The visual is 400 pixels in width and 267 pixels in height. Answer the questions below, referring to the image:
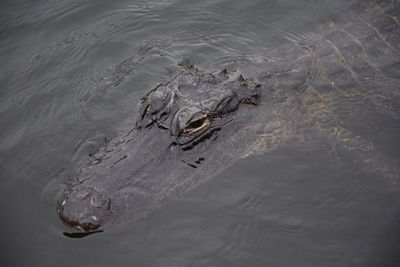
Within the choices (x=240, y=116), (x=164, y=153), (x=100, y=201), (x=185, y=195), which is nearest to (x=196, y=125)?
(x=164, y=153)

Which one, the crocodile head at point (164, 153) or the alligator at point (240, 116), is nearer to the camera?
the crocodile head at point (164, 153)

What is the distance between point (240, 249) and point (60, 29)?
623cm

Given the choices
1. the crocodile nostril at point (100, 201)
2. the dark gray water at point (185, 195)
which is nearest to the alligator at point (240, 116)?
the crocodile nostril at point (100, 201)

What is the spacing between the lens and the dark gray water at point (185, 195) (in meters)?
5.34

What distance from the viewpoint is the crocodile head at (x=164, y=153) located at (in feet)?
16.4

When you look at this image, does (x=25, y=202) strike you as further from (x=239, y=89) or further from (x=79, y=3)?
(x=79, y=3)

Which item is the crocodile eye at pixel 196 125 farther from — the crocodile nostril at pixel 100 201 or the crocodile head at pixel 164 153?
the crocodile nostril at pixel 100 201

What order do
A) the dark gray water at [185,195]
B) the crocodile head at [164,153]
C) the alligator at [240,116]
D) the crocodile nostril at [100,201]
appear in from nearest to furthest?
the crocodile nostril at [100,201] < the crocodile head at [164,153] < the alligator at [240,116] < the dark gray water at [185,195]

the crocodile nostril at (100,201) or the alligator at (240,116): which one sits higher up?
the alligator at (240,116)

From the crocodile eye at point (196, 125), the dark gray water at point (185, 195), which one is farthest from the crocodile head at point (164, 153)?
the dark gray water at point (185, 195)

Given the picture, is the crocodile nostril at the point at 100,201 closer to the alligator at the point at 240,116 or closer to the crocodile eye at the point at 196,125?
the alligator at the point at 240,116

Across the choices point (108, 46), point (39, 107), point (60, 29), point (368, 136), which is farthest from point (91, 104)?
point (368, 136)

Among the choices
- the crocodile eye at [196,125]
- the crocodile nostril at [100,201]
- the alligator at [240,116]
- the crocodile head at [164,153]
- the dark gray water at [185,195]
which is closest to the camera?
the crocodile nostril at [100,201]

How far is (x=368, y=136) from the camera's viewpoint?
257 inches
